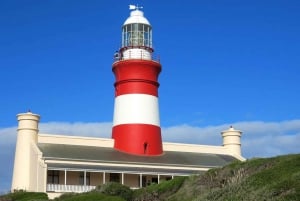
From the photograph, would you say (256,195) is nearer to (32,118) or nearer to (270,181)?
(270,181)

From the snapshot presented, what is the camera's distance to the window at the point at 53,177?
134 ft

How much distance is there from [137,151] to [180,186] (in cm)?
1766

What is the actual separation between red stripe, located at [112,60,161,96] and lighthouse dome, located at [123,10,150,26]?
3.19m

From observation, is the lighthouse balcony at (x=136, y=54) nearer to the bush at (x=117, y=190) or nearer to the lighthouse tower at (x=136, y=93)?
the lighthouse tower at (x=136, y=93)

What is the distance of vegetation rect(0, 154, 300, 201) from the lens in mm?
17891

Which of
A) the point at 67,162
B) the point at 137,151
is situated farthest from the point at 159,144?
the point at 67,162

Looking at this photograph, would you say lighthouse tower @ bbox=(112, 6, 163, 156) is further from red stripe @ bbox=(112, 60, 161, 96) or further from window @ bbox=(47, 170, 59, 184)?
window @ bbox=(47, 170, 59, 184)

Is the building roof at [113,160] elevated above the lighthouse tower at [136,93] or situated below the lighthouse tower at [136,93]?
below

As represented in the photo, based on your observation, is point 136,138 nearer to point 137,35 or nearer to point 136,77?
point 136,77

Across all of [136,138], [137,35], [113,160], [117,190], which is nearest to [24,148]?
[113,160]

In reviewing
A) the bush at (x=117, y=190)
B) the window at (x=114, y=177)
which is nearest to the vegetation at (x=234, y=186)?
the bush at (x=117, y=190)

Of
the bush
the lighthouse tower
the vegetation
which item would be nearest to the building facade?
the lighthouse tower

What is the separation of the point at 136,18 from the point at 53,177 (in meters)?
13.9

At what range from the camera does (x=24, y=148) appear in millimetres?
41688
